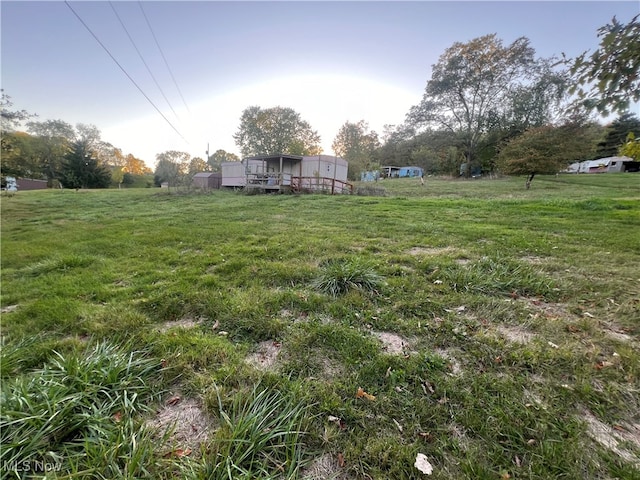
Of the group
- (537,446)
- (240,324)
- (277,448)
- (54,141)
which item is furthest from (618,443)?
(54,141)

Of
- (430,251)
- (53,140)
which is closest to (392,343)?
(430,251)

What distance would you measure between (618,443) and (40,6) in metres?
11.4

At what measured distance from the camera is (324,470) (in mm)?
1141

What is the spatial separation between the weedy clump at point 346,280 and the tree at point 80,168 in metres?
38.0

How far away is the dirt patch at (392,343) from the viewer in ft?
6.19

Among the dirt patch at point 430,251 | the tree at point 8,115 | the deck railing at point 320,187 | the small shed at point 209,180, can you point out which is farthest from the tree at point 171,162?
the dirt patch at point 430,251

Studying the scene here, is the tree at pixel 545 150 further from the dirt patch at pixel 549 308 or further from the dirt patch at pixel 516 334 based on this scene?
the dirt patch at pixel 516 334

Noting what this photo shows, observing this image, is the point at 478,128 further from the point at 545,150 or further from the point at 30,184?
the point at 30,184

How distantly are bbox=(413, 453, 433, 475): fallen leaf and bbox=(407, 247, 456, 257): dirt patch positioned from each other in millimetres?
3109

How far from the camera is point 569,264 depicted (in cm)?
344

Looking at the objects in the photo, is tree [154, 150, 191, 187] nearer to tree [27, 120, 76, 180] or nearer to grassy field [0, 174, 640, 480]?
tree [27, 120, 76, 180]

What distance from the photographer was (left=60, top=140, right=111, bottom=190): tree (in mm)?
28703

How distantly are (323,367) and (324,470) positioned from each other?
2.06 ft

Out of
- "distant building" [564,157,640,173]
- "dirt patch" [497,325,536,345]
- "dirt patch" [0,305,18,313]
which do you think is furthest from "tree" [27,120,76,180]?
"distant building" [564,157,640,173]
